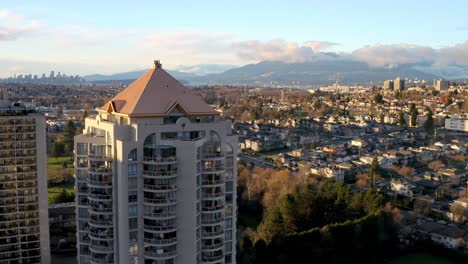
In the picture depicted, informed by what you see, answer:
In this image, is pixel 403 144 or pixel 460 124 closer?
pixel 403 144

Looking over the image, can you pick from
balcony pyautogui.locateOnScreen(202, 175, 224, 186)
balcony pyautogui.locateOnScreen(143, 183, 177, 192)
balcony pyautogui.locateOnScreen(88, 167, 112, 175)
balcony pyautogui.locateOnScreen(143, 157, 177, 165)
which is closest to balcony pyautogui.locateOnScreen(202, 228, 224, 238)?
balcony pyautogui.locateOnScreen(202, 175, 224, 186)

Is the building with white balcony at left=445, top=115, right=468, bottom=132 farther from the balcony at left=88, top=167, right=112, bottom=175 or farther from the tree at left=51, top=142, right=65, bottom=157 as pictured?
the balcony at left=88, top=167, right=112, bottom=175

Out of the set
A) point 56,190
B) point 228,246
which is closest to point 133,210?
point 228,246

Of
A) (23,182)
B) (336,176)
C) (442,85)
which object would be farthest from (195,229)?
(442,85)

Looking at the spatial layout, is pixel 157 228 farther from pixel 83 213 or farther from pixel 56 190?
pixel 56 190

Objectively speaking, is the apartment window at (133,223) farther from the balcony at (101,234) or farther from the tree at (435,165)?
the tree at (435,165)

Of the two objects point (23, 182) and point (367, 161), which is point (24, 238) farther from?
point (367, 161)

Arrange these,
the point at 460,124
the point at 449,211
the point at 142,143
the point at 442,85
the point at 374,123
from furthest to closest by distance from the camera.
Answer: the point at 442,85 < the point at 374,123 < the point at 460,124 < the point at 449,211 < the point at 142,143

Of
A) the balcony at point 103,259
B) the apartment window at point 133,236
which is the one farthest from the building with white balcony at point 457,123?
the balcony at point 103,259
